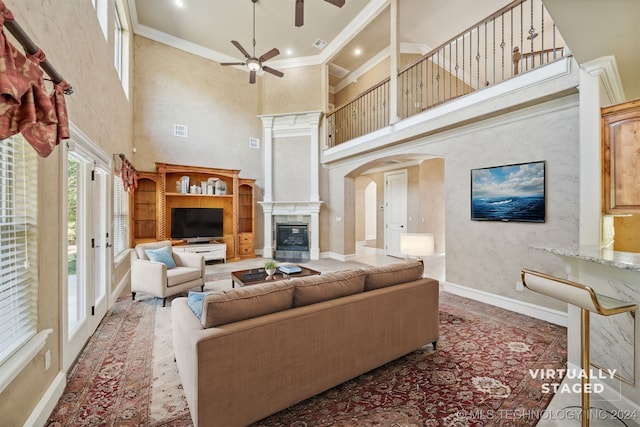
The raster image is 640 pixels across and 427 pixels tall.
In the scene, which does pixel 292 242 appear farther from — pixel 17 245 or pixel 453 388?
pixel 17 245

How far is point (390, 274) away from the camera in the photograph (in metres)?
2.32

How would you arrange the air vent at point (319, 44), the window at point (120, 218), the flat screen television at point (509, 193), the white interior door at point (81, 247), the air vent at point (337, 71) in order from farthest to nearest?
the air vent at point (337, 71) → the air vent at point (319, 44) → the window at point (120, 218) → the flat screen television at point (509, 193) → the white interior door at point (81, 247)

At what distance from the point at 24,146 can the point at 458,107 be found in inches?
180

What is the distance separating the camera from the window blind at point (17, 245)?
4.91 ft

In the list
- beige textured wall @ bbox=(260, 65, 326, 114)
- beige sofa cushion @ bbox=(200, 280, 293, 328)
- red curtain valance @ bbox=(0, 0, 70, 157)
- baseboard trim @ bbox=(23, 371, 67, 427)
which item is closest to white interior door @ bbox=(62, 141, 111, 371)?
baseboard trim @ bbox=(23, 371, 67, 427)

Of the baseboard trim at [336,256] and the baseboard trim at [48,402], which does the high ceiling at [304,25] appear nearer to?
the baseboard trim at [336,256]

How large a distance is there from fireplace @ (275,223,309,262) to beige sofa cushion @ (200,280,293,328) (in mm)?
5506

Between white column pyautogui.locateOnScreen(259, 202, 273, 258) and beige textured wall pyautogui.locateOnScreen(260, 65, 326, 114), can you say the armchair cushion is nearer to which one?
white column pyautogui.locateOnScreen(259, 202, 273, 258)

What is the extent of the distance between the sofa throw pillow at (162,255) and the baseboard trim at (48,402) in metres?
2.08

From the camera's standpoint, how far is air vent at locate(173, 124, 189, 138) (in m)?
6.52

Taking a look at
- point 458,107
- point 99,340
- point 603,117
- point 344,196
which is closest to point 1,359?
point 99,340

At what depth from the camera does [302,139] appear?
7547mm

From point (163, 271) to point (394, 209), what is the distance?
245 inches

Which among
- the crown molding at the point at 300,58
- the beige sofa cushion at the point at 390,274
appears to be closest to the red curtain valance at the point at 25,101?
the beige sofa cushion at the point at 390,274
